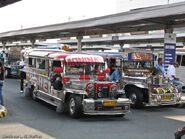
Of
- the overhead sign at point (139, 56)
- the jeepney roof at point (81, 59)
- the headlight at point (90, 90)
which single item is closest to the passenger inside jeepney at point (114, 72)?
the overhead sign at point (139, 56)

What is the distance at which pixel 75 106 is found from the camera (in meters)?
13.7

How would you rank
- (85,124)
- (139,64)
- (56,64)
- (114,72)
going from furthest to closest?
1. (139,64)
2. (114,72)
3. (56,64)
4. (85,124)

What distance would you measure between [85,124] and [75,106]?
112cm

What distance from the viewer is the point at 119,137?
10539mm

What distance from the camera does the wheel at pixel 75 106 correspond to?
13.6 metres

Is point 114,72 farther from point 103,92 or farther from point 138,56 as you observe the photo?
point 103,92

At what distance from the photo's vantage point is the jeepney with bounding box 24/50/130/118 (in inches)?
539

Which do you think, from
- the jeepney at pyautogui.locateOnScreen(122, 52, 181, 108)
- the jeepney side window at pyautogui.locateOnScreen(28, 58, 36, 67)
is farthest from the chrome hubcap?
Result: the jeepney side window at pyautogui.locateOnScreen(28, 58, 36, 67)

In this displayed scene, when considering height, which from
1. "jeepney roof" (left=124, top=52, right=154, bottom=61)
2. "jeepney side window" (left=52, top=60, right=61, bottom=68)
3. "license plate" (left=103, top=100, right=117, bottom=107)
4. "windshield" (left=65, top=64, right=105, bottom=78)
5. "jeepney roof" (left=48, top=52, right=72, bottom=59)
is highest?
"jeepney roof" (left=48, top=52, right=72, bottom=59)

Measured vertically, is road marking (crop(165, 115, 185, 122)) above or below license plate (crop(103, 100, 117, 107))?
below

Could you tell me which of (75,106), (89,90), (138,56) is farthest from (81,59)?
(138,56)

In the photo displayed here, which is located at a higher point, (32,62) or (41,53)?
(41,53)

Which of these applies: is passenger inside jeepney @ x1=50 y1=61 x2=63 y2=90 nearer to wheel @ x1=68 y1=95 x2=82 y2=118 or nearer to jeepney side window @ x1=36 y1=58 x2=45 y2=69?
wheel @ x1=68 y1=95 x2=82 y2=118

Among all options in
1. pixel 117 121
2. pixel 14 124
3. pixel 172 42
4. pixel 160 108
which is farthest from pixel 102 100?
pixel 172 42
